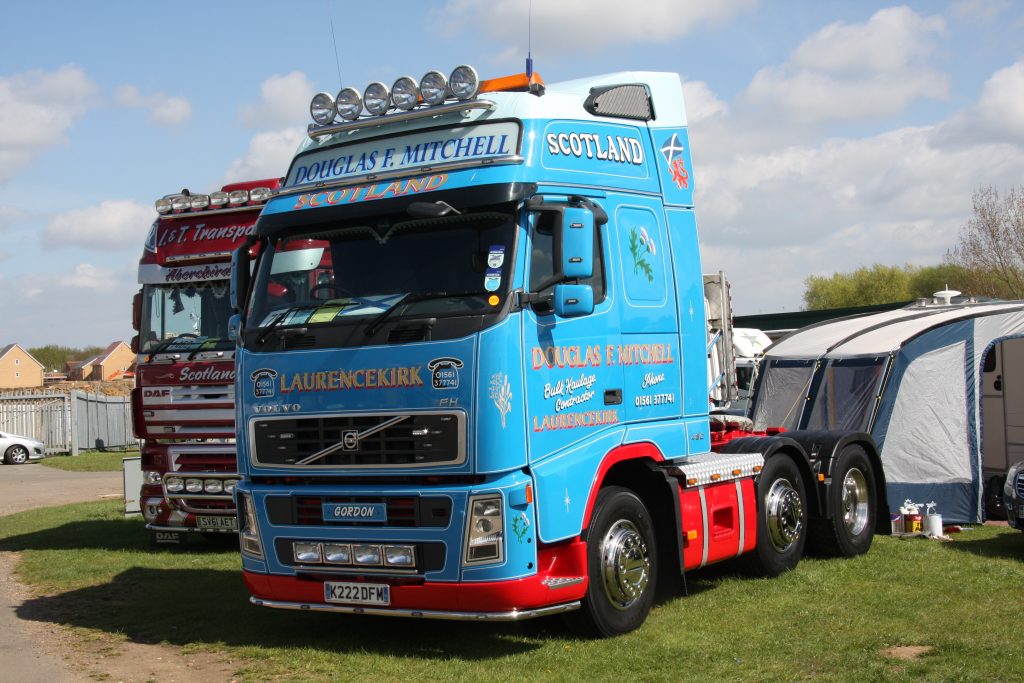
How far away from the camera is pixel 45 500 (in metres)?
20.7

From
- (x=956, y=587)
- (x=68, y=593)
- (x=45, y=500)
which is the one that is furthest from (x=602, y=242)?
(x=45, y=500)

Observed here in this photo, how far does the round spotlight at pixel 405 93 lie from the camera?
311 inches

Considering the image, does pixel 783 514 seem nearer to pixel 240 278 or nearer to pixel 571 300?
pixel 571 300

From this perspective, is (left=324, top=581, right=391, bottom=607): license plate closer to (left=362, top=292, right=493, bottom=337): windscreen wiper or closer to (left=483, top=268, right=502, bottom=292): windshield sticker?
(left=362, top=292, right=493, bottom=337): windscreen wiper

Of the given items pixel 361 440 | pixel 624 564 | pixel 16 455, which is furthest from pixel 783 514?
pixel 16 455

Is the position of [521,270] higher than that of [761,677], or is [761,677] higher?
[521,270]

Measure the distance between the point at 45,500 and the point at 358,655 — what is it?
15308 mm

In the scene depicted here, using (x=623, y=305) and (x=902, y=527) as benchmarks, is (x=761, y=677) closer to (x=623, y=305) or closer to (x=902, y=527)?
(x=623, y=305)

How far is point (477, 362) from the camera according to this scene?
6.82m

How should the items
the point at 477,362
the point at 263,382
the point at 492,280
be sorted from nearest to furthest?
the point at 477,362, the point at 492,280, the point at 263,382

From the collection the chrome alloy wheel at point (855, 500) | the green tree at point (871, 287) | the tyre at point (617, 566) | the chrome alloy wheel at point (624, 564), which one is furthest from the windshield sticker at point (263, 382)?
the green tree at point (871, 287)

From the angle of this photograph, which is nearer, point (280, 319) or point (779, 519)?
point (280, 319)

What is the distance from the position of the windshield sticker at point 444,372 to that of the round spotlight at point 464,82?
6.46 ft

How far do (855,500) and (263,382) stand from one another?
6409mm
